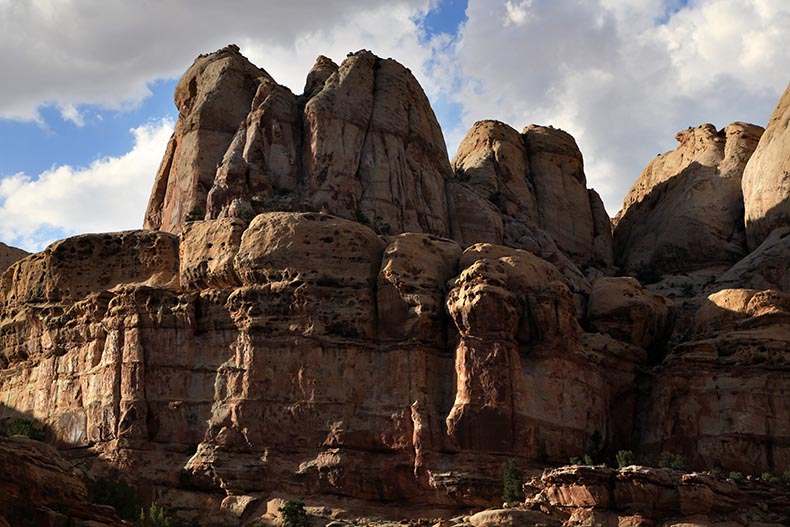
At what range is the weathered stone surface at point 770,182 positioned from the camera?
95500 mm

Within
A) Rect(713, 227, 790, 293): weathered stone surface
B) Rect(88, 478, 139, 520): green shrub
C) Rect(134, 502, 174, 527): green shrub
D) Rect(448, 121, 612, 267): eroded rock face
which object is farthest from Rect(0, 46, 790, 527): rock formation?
Rect(448, 121, 612, 267): eroded rock face

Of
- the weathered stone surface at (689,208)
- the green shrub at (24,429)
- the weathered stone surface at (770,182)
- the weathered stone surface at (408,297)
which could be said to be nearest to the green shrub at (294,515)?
the weathered stone surface at (408,297)

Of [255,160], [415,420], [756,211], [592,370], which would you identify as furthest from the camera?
[756,211]

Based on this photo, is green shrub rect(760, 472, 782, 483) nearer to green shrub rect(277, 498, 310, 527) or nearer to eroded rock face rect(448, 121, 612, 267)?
green shrub rect(277, 498, 310, 527)

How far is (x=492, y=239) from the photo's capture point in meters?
92.7

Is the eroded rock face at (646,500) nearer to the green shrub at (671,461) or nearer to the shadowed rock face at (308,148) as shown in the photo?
the green shrub at (671,461)

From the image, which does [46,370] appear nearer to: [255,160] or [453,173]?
[255,160]

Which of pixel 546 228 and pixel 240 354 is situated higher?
pixel 546 228

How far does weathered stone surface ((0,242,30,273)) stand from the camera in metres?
99.5

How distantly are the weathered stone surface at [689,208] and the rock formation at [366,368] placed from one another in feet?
35.4

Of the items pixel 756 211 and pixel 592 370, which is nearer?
pixel 592 370

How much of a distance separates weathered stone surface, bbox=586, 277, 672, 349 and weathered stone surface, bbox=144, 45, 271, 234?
795 inches

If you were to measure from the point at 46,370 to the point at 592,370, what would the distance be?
24.3 m

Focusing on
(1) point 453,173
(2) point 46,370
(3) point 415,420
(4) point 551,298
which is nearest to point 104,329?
(2) point 46,370
